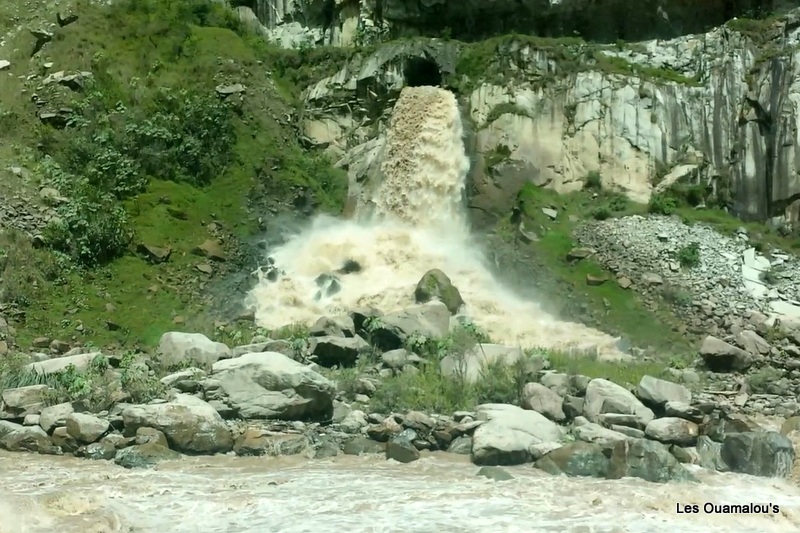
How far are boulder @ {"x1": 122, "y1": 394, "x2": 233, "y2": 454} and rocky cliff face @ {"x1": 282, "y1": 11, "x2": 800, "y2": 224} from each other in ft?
64.3

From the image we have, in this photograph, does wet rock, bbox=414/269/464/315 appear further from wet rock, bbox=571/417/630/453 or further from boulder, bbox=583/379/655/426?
wet rock, bbox=571/417/630/453

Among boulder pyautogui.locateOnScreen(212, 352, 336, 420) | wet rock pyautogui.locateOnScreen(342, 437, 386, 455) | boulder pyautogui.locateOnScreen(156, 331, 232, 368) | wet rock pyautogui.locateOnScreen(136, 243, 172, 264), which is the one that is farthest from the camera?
wet rock pyautogui.locateOnScreen(136, 243, 172, 264)

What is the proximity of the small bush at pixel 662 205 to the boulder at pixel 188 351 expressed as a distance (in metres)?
18.1

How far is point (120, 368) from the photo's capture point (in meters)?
20.8

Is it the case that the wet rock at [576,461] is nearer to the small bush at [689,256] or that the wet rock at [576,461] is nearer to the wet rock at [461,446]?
the wet rock at [461,446]

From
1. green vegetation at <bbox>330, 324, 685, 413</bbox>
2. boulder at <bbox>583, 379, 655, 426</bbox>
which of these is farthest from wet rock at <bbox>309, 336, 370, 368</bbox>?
boulder at <bbox>583, 379, 655, 426</bbox>

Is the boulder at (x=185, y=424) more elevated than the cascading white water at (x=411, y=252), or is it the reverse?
the cascading white water at (x=411, y=252)

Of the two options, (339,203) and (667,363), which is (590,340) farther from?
(339,203)

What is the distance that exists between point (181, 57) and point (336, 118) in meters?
7.33

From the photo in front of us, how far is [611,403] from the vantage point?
17.4 metres

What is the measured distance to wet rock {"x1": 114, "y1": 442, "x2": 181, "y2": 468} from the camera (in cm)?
1489

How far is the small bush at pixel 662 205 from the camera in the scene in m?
32.3

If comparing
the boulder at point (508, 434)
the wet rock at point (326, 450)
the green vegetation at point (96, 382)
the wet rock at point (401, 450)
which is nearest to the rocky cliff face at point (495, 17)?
the green vegetation at point (96, 382)

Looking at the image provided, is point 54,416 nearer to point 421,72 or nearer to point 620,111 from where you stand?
point 620,111
